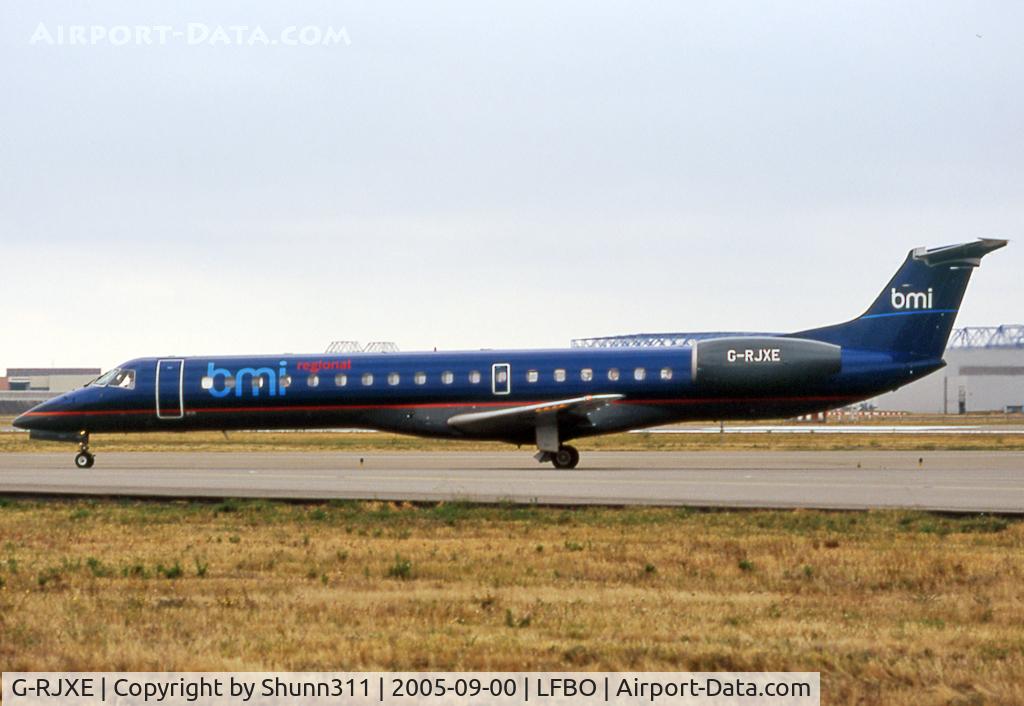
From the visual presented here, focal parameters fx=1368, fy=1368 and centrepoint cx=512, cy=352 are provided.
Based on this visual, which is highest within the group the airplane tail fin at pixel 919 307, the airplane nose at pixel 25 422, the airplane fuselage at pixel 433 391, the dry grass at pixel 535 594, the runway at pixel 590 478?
the airplane tail fin at pixel 919 307

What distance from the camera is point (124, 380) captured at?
39.2 meters

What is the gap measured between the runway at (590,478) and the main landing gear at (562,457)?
1.10ft

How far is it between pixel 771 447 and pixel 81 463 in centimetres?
2493

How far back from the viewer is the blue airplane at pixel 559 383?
119 feet

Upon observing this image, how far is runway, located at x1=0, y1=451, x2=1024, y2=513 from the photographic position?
23.2 meters

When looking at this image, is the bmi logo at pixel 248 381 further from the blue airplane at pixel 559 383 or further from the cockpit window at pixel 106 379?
the cockpit window at pixel 106 379

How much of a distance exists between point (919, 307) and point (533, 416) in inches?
433

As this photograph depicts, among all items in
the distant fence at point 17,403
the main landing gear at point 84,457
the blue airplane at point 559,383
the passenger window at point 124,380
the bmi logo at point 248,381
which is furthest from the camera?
the distant fence at point 17,403

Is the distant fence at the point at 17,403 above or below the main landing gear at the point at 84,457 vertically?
above

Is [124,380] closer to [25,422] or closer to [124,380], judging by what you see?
[124,380]

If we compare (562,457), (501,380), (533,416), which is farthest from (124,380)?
(562,457)

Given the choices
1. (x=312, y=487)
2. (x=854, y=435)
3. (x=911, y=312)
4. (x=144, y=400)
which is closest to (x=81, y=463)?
(x=144, y=400)

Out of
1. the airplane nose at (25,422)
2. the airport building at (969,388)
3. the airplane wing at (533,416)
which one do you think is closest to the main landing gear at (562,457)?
the airplane wing at (533,416)

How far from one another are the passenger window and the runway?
231cm
